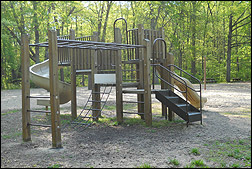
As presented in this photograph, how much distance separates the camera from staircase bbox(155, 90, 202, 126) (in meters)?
7.93

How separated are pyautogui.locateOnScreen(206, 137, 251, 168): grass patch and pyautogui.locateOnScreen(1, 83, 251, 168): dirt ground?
0.48 feet

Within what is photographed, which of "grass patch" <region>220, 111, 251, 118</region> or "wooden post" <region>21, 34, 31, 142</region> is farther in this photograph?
"grass patch" <region>220, 111, 251, 118</region>

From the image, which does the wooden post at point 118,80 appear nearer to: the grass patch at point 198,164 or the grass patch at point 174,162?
the grass patch at point 174,162

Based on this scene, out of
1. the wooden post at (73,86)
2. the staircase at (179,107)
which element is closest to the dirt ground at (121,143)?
the staircase at (179,107)

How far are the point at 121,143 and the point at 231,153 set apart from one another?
2.13m

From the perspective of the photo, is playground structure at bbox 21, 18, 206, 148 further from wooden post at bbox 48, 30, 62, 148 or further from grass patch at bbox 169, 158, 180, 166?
grass patch at bbox 169, 158, 180, 166

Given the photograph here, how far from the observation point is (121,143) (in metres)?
6.36

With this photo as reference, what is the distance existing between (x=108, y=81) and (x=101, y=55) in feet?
3.41

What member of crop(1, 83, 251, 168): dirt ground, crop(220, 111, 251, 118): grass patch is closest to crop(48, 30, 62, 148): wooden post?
crop(1, 83, 251, 168): dirt ground

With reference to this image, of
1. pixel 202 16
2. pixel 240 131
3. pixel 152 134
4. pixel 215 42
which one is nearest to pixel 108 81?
pixel 152 134

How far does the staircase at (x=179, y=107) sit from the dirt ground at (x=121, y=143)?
0.92ft

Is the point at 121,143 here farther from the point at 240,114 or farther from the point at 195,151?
the point at 240,114

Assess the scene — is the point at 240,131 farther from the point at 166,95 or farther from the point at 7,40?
the point at 7,40

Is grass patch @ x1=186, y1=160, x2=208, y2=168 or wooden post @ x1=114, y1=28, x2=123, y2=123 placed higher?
wooden post @ x1=114, y1=28, x2=123, y2=123
